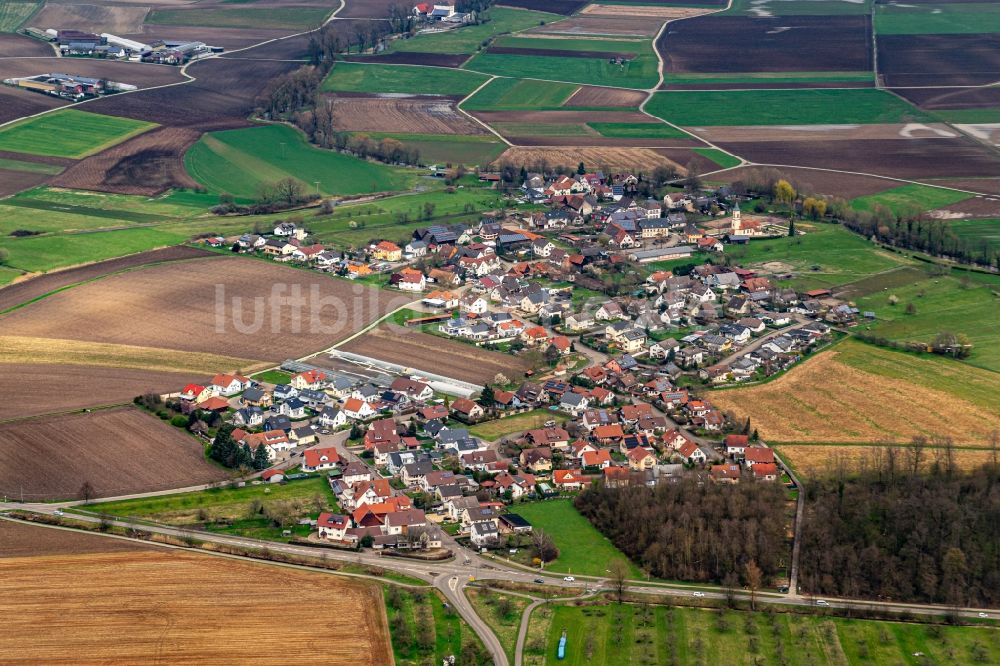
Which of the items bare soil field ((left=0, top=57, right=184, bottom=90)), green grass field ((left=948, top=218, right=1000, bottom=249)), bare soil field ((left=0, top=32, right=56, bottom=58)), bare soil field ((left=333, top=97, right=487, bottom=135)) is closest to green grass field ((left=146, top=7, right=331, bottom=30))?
bare soil field ((left=0, top=32, right=56, bottom=58))

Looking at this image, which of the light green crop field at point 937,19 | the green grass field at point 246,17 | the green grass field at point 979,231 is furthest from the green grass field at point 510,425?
the green grass field at point 246,17

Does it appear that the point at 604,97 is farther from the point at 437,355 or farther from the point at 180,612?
the point at 180,612

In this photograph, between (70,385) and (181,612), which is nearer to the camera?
(181,612)

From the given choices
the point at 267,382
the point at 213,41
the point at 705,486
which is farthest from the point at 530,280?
the point at 213,41

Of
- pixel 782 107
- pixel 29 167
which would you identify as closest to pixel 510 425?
pixel 29 167

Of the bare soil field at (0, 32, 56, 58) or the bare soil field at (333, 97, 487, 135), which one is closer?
the bare soil field at (333, 97, 487, 135)

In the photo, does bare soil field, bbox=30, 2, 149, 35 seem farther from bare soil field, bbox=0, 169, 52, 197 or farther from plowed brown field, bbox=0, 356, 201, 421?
plowed brown field, bbox=0, 356, 201, 421
